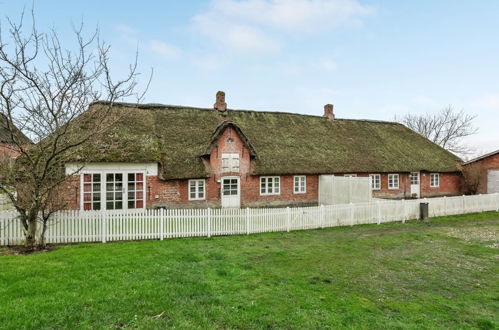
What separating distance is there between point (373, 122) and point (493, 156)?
9.62m

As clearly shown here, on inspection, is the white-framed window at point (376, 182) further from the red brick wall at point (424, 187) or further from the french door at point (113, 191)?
the french door at point (113, 191)

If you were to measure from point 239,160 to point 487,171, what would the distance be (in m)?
20.1

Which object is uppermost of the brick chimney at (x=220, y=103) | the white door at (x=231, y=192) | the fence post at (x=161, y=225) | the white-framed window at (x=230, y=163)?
the brick chimney at (x=220, y=103)

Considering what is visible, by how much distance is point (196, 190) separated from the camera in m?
17.4

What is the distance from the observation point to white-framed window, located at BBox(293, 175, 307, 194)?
20.1 metres

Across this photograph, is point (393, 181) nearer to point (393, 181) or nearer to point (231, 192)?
point (393, 181)

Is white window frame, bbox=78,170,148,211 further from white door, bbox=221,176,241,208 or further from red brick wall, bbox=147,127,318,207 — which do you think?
white door, bbox=221,176,241,208

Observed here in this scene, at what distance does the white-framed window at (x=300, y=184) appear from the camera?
20109 millimetres

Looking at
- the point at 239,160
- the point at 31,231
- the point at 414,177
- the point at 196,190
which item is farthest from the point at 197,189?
the point at 414,177

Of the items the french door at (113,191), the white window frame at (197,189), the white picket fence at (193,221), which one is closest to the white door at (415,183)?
the white picket fence at (193,221)

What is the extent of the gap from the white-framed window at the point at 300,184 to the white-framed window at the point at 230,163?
4.38 meters

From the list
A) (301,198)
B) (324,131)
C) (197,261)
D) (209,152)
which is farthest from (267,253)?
(324,131)

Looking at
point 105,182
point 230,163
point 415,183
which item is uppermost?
point 230,163

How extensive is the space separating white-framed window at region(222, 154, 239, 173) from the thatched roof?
4.06 feet
